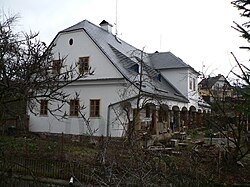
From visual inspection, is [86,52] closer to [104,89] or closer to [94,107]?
[104,89]

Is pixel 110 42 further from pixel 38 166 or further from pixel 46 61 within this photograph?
A: pixel 46 61

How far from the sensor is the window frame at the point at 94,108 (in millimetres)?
21812

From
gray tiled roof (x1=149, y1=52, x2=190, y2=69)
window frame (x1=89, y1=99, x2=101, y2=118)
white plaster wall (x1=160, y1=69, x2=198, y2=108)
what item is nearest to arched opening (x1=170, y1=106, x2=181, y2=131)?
white plaster wall (x1=160, y1=69, x2=198, y2=108)

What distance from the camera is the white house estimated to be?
20.9 meters

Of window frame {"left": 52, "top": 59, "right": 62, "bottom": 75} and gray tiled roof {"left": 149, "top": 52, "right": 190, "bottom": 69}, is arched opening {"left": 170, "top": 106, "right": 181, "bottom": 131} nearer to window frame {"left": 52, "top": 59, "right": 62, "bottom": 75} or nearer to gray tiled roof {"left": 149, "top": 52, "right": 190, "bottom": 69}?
gray tiled roof {"left": 149, "top": 52, "right": 190, "bottom": 69}

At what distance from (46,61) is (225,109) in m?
7.06

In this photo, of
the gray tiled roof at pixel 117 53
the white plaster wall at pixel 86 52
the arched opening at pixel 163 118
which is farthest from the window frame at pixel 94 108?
the arched opening at pixel 163 118

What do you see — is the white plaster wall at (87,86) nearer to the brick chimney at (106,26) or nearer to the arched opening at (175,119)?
the brick chimney at (106,26)

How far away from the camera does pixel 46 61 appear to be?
6668mm

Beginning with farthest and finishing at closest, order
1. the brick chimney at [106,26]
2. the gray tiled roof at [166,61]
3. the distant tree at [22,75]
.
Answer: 1. the gray tiled roof at [166,61]
2. the brick chimney at [106,26]
3. the distant tree at [22,75]

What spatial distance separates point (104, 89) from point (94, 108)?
5.18 feet

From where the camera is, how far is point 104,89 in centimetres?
2175

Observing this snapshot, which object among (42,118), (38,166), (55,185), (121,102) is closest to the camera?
(55,185)

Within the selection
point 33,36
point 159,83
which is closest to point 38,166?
point 33,36
